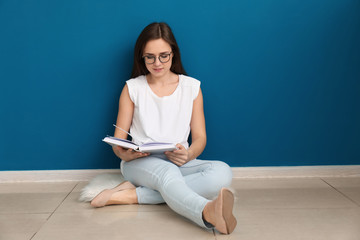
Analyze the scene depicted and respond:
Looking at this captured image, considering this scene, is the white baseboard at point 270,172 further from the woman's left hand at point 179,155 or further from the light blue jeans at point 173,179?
the woman's left hand at point 179,155

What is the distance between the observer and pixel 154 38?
1898mm

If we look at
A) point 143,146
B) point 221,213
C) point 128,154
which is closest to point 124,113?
point 128,154

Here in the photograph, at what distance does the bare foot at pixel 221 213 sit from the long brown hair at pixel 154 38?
87 cm

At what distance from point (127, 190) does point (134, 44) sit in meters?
0.82

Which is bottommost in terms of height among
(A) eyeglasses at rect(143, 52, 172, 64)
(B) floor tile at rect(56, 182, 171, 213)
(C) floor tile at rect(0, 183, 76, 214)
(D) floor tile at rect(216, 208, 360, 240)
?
(C) floor tile at rect(0, 183, 76, 214)

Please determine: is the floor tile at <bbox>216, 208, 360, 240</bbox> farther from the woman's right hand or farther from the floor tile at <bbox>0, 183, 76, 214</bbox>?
the floor tile at <bbox>0, 183, 76, 214</bbox>

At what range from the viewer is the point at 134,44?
2.14 metres

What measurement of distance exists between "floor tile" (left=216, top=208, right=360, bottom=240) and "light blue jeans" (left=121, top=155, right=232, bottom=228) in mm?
177

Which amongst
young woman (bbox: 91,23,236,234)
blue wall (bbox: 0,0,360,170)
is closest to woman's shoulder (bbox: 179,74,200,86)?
young woman (bbox: 91,23,236,234)

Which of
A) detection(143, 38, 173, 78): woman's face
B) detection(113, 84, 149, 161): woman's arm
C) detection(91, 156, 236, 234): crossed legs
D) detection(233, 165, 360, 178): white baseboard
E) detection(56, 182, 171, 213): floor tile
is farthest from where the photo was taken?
detection(233, 165, 360, 178): white baseboard

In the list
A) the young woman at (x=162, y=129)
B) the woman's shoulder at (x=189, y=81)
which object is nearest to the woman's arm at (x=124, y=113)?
the young woman at (x=162, y=129)

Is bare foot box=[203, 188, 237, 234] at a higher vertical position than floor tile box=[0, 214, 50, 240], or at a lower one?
higher

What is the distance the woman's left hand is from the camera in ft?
5.72

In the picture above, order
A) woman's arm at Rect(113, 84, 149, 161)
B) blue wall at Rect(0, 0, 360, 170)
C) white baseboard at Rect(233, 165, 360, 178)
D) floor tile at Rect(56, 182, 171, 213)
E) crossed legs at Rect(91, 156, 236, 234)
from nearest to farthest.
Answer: crossed legs at Rect(91, 156, 236, 234)
floor tile at Rect(56, 182, 171, 213)
woman's arm at Rect(113, 84, 149, 161)
blue wall at Rect(0, 0, 360, 170)
white baseboard at Rect(233, 165, 360, 178)
